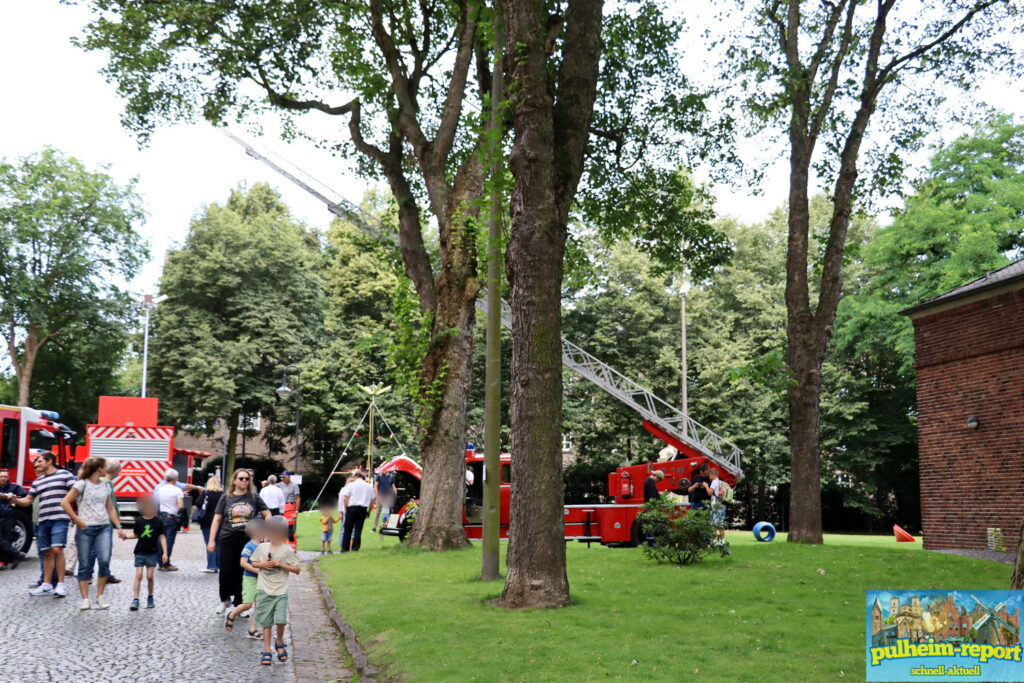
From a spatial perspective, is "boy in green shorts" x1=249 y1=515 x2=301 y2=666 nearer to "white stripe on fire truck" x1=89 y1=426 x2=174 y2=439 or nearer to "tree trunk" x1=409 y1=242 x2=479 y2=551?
"tree trunk" x1=409 y1=242 x2=479 y2=551

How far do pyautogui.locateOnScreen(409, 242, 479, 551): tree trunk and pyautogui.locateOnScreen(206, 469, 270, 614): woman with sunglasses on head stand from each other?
25.1 feet

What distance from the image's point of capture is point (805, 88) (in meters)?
19.9

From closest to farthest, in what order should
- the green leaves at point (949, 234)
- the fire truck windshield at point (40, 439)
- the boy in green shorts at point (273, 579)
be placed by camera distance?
the boy in green shorts at point (273, 579), the fire truck windshield at point (40, 439), the green leaves at point (949, 234)

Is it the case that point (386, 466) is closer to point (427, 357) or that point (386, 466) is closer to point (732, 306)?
point (427, 357)

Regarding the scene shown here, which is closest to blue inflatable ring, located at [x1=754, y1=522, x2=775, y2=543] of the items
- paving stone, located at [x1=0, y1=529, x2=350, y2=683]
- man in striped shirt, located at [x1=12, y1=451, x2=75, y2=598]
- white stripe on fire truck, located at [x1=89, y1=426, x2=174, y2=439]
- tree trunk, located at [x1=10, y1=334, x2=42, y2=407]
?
paving stone, located at [x1=0, y1=529, x2=350, y2=683]

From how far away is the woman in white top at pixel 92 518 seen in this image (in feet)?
40.1

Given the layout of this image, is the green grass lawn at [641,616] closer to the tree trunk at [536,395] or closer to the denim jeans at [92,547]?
the tree trunk at [536,395]

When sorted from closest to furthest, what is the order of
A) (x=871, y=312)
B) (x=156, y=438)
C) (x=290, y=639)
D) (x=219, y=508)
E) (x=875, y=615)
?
(x=875, y=615), (x=290, y=639), (x=219, y=508), (x=156, y=438), (x=871, y=312)

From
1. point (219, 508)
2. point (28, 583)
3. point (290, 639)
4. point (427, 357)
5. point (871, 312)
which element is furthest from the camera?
point (871, 312)

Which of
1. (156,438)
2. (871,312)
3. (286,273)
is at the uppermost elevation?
(286,273)

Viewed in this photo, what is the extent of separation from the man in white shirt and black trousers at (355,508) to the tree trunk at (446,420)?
6.48 ft

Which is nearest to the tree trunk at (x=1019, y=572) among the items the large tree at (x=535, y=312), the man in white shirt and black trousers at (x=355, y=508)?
the large tree at (x=535, y=312)

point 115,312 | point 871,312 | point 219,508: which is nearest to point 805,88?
point 219,508

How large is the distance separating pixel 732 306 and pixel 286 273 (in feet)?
70.9
